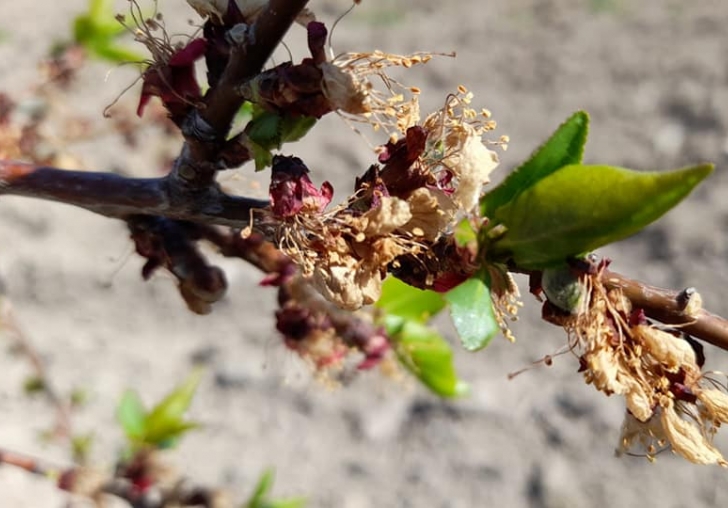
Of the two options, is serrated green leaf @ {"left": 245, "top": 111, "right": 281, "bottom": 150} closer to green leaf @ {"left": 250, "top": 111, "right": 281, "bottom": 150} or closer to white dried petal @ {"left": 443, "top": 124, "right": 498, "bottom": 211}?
green leaf @ {"left": 250, "top": 111, "right": 281, "bottom": 150}

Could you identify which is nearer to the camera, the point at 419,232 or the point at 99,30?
the point at 419,232

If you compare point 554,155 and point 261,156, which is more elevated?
point 554,155

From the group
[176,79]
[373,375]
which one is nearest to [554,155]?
[176,79]

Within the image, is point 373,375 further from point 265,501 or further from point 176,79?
point 176,79

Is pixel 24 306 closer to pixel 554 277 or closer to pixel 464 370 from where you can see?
pixel 464 370

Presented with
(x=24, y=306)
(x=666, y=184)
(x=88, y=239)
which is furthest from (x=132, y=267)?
(x=666, y=184)

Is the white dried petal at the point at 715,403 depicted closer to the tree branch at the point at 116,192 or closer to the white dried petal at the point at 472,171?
the white dried petal at the point at 472,171

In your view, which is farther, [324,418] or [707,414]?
[324,418]
